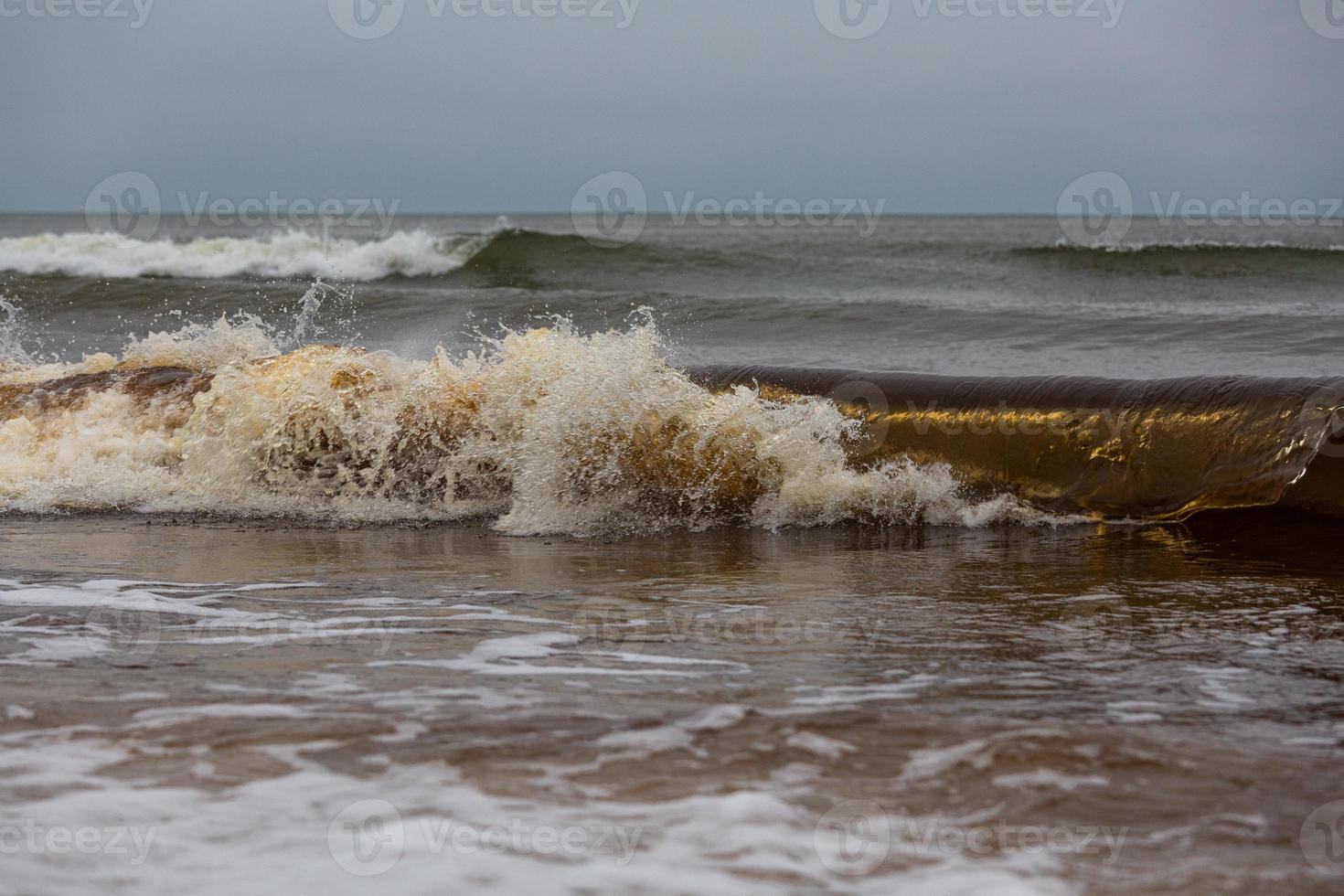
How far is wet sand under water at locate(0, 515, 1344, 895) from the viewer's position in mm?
2004

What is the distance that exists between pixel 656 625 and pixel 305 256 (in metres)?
20.3

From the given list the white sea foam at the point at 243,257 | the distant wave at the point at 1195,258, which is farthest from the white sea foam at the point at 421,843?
the distant wave at the point at 1195,258

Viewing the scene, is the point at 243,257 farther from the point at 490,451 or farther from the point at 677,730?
the point at 677,730

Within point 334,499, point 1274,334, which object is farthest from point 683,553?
point 1274,334

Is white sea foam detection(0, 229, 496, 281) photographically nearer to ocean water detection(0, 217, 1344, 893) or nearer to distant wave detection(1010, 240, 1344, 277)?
distant wave detection(1010, 240, 1344, 277)

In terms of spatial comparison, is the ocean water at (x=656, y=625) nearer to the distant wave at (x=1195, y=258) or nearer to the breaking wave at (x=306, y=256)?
the breaking wave at (x=306, y=256)

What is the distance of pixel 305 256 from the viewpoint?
880 inches

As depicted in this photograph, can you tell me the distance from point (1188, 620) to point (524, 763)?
6.69ft

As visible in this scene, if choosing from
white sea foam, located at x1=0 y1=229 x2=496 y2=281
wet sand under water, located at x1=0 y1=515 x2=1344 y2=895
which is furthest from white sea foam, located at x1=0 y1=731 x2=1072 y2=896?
white sea foam, located at x1=0 y1=229 x2=496 y2=281

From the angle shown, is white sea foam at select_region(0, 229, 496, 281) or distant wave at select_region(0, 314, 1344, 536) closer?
distant wave at select_region(0, 314, 1344, 536)

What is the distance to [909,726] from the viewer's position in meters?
2.52

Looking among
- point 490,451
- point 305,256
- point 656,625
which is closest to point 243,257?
point 305,256

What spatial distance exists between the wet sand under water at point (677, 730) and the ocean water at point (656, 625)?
0.04 feet

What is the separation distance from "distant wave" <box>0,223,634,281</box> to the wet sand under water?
16.6m
